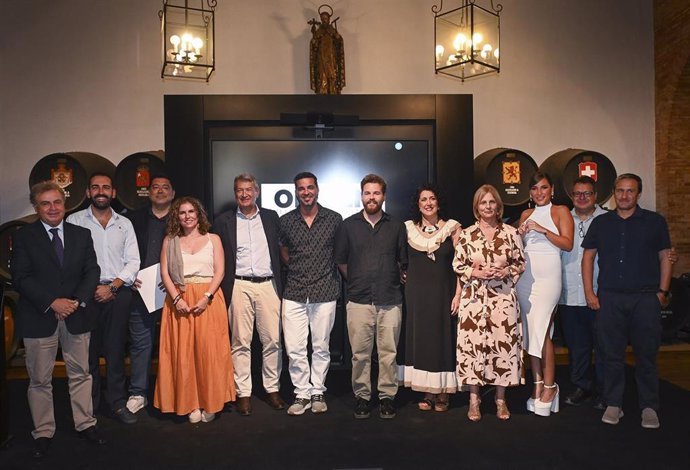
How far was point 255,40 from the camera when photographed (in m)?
6.15

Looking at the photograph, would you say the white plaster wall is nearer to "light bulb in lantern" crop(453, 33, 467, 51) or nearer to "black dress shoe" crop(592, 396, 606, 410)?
"light bulb in lantern" crop(453, 33, 467, 51)

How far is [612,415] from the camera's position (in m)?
3.61

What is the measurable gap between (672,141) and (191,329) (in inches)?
211

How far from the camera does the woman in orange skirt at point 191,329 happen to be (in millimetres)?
3639

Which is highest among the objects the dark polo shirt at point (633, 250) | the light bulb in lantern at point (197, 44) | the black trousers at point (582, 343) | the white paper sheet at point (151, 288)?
the light bulb in lantern at point (197, 44)

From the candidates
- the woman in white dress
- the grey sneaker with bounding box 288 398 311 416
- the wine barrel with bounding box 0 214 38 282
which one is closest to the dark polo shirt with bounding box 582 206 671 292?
the woman in white dress

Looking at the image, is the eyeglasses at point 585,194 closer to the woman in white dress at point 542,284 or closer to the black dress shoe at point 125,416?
the woman in white dress at point 542,284

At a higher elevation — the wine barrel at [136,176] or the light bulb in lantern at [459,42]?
the light bulb in lantern at [459,42]

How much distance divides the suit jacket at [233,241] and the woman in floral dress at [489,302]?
119 cm

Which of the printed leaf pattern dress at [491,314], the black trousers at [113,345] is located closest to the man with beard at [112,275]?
the black trousers at [113,345]

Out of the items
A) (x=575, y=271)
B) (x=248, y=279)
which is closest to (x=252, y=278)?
(x=248, y=279)

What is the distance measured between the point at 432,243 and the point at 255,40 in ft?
11.6

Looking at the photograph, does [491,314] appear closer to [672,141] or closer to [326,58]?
[326,58]

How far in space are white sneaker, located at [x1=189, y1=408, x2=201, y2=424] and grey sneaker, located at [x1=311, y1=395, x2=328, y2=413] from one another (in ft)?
2.40
